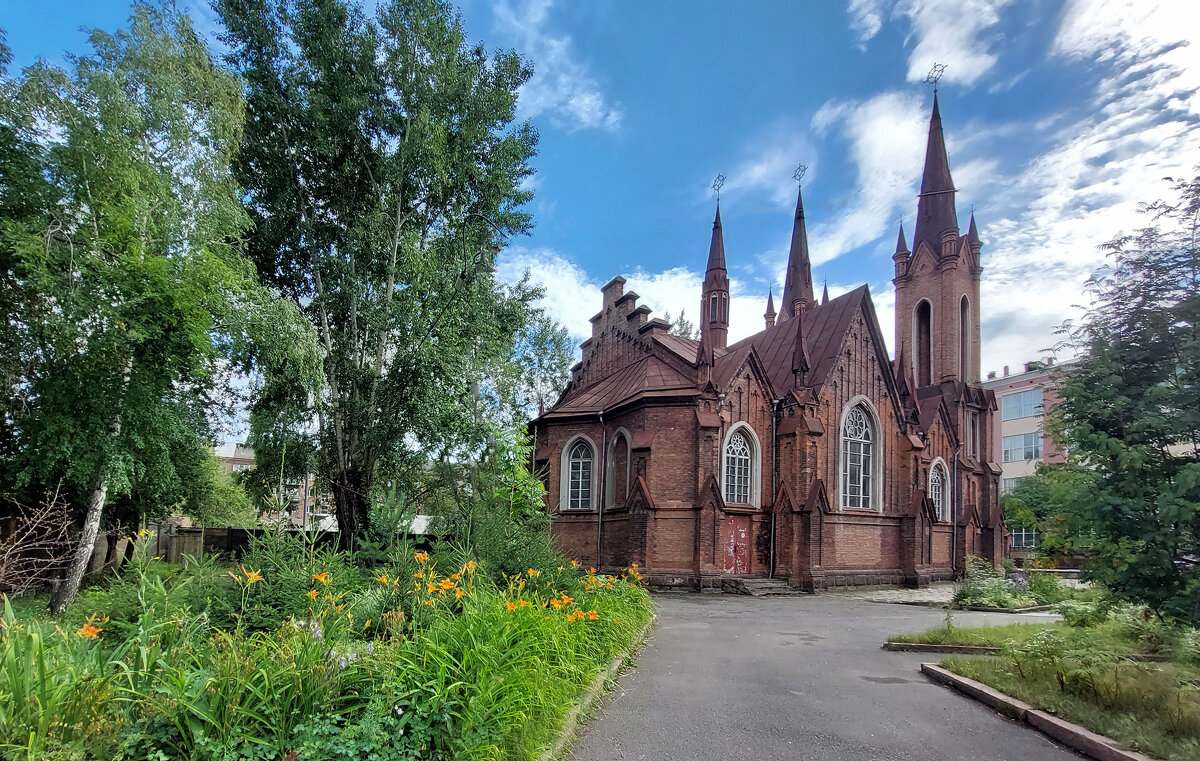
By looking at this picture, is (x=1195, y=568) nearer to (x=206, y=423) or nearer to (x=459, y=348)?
(x=459, y=348)

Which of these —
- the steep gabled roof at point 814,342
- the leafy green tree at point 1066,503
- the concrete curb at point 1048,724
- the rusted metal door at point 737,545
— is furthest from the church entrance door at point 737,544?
the leafy green tree at point 1066,503

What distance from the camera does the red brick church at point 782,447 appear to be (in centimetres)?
2195

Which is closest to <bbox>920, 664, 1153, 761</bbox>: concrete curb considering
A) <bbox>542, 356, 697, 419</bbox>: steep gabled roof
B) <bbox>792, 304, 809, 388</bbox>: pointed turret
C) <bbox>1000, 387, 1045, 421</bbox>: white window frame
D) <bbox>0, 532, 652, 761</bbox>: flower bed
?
<bbox>0, 532, 652, 761</bbox>: flower bed

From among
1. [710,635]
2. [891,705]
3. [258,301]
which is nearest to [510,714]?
[891,705]

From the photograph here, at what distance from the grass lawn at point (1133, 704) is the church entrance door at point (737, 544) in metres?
15.1

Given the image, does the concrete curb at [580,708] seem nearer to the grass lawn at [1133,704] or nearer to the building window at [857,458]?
the grass lawn at [1133,704]

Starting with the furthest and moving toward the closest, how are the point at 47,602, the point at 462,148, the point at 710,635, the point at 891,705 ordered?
the point at 462,148
the point at 47,602
the point at 710,635
the point at 891,705

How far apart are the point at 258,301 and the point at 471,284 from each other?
617cm

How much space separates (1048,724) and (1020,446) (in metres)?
55.0

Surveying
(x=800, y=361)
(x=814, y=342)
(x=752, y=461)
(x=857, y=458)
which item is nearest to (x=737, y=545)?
(x=752, y=461)

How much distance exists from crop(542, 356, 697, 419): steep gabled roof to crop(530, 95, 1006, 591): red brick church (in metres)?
0.09

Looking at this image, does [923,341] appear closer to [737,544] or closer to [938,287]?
[938,287]


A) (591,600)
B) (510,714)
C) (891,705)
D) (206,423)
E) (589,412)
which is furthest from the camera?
(589,412)

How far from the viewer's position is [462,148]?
20094 millimetres
